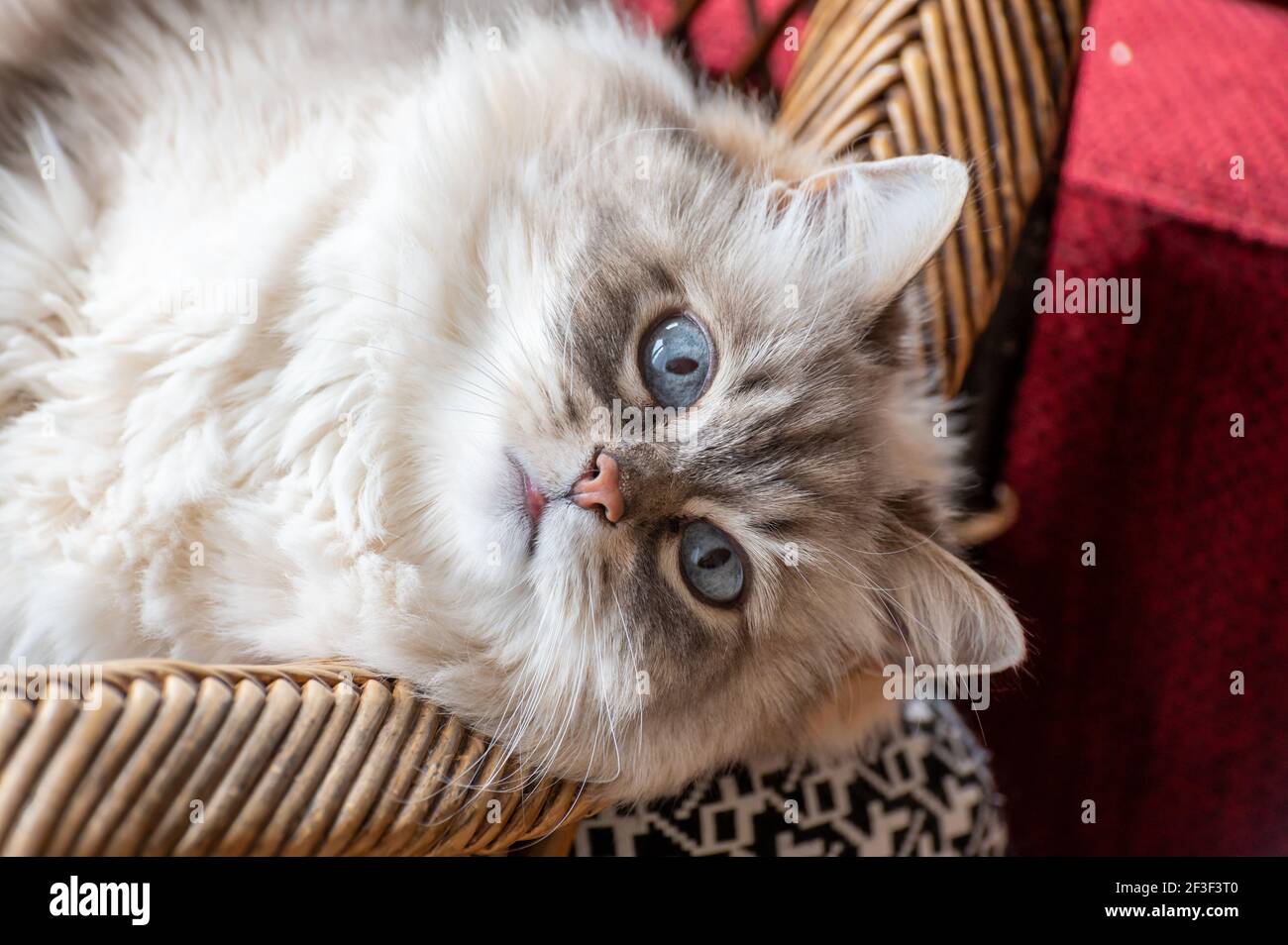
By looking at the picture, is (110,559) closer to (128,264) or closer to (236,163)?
(128,264)

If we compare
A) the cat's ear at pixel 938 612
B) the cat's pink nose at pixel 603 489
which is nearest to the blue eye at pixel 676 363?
the cat's pink nose at pixel 603 489

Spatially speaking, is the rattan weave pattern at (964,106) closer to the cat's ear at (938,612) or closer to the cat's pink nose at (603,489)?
the cat's ear at (938,612)

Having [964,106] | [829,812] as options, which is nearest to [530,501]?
[829,812]

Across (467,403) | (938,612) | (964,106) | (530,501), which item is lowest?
(938,612)

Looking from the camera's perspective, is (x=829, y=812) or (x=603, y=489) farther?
(x=829, y=812)

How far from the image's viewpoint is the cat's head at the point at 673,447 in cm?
102

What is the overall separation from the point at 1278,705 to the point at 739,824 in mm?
1082

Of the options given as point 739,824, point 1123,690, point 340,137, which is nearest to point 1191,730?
point 1123,690

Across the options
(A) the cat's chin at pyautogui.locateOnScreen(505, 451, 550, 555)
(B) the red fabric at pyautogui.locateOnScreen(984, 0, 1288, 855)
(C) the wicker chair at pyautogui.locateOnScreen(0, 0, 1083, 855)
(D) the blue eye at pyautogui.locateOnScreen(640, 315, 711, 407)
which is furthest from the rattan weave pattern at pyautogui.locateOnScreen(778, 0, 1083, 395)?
(A) the cat's chin at pyautogui.locateOnScreen(505, 451, 550, 555)

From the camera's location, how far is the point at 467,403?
1045mm

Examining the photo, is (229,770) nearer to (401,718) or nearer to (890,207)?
(401,718)

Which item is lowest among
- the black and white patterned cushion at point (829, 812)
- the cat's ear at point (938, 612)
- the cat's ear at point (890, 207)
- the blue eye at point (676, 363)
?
the black and white patterned cushion at point (829, 812)

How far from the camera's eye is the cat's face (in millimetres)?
1013

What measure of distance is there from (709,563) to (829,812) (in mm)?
433
